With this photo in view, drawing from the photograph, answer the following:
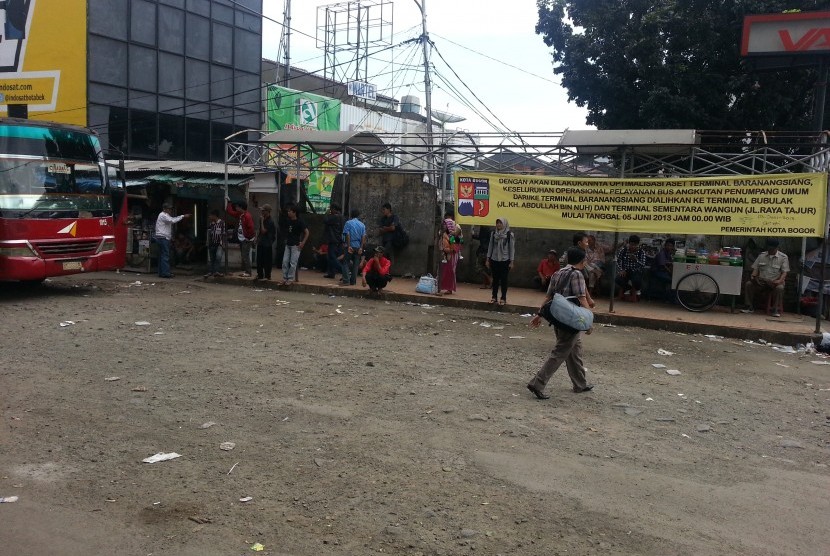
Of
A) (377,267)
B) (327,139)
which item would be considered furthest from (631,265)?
(327,139)

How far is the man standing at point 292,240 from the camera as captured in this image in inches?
559

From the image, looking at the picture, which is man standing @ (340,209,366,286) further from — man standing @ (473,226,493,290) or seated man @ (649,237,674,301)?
seated man @ (649,237,674,301)

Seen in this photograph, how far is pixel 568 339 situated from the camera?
6.97 meters

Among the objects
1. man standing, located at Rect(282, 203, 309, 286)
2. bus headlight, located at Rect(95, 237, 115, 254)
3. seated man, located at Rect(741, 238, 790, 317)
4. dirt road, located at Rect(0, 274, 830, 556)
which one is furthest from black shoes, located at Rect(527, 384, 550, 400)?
bus headlight, located at Rect(95, 237, 115, 254)

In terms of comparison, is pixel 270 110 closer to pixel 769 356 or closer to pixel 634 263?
pixel 634 263

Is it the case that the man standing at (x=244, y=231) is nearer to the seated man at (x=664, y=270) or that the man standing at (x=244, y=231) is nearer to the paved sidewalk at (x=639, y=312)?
the paved sidewalk at (x=639, y=312)

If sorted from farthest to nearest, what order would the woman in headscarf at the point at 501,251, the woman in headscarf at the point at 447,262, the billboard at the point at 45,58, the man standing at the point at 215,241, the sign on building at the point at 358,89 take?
1. the sign on building at the point at 358,89
2. the billboard at the point at 45,58
3. the man standing at the point at 215,241
4. the woman in headscarf at the point at 447,262
5. the woman in headscarf at the point at 501,251

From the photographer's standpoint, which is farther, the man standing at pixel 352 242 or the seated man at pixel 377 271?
the man standing at pixel 352 242

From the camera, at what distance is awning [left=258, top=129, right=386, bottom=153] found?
15.0 meters

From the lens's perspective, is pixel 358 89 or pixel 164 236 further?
pixel 358 89

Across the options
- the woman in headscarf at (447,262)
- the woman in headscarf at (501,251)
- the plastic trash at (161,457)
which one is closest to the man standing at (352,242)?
the woman in headscarf at (447,262)

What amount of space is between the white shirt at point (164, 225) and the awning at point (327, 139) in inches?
107

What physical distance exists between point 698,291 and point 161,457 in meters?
10.5

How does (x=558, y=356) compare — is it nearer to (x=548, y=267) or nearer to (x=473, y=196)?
(x=473, y=196)
